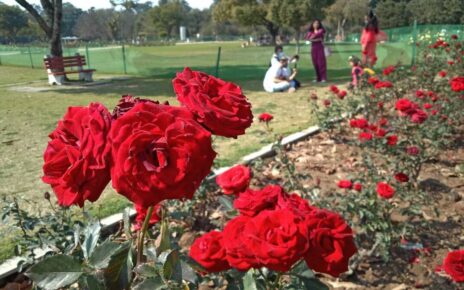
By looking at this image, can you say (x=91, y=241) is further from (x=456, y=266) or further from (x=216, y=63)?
(x=216, y=63)

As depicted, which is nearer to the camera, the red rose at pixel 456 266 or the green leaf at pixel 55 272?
the green leaf at pixel 55 272

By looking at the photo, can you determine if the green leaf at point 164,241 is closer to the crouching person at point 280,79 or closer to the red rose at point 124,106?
the red rose at point 124,106

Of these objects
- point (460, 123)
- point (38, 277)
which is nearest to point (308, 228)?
point (38, 277)

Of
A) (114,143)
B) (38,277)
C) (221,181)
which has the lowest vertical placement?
(221,181)

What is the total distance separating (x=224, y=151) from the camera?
16.2 ft

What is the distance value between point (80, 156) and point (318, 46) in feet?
37.3

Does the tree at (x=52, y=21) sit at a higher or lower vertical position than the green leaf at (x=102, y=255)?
higher

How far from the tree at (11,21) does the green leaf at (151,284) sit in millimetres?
46140

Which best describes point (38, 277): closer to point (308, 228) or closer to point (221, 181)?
point (308, 228)

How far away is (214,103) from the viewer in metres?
0.85

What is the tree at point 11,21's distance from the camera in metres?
42.1

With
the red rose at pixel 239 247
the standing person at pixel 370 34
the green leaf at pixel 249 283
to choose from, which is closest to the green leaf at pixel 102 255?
the red rose at pixel 239 247

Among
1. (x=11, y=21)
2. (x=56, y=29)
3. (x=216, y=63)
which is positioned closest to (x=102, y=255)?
(x=56, y=29)

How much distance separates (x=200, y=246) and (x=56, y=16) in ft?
44.7
